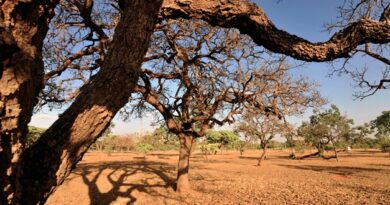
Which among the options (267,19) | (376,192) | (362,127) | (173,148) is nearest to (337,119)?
(362,127)

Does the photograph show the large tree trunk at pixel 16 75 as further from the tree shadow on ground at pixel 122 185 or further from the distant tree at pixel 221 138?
the distant tree at pixel 221 138

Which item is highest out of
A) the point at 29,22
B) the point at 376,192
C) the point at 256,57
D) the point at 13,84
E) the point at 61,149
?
the point at 256,57

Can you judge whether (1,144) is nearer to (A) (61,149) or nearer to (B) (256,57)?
(A) (61,149)

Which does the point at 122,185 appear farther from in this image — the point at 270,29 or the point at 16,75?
the point at 16,75

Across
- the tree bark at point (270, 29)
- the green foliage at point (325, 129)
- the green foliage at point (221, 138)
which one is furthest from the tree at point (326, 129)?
the tree bark at point (270, 29)

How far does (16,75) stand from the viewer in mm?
1687

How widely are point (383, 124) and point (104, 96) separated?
81.9 metres

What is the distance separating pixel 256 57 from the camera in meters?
12.3

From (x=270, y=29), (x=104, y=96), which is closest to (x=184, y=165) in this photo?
(x=270, y=29)

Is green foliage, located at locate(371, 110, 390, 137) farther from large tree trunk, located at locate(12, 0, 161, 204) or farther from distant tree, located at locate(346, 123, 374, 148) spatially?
large tree trunk, located at locate(12, 0, 161, 204)

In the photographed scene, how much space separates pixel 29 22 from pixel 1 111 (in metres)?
0.56

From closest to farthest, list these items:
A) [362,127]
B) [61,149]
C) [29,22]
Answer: [29,22]
[61,149]
[362,127]

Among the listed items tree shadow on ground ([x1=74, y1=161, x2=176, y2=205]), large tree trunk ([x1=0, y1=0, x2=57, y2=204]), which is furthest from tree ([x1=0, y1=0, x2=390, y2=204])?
tree shadow on ground ([x1=74, y1=161, x2=176, y2=205])

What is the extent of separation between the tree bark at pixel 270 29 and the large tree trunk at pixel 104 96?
83cm
